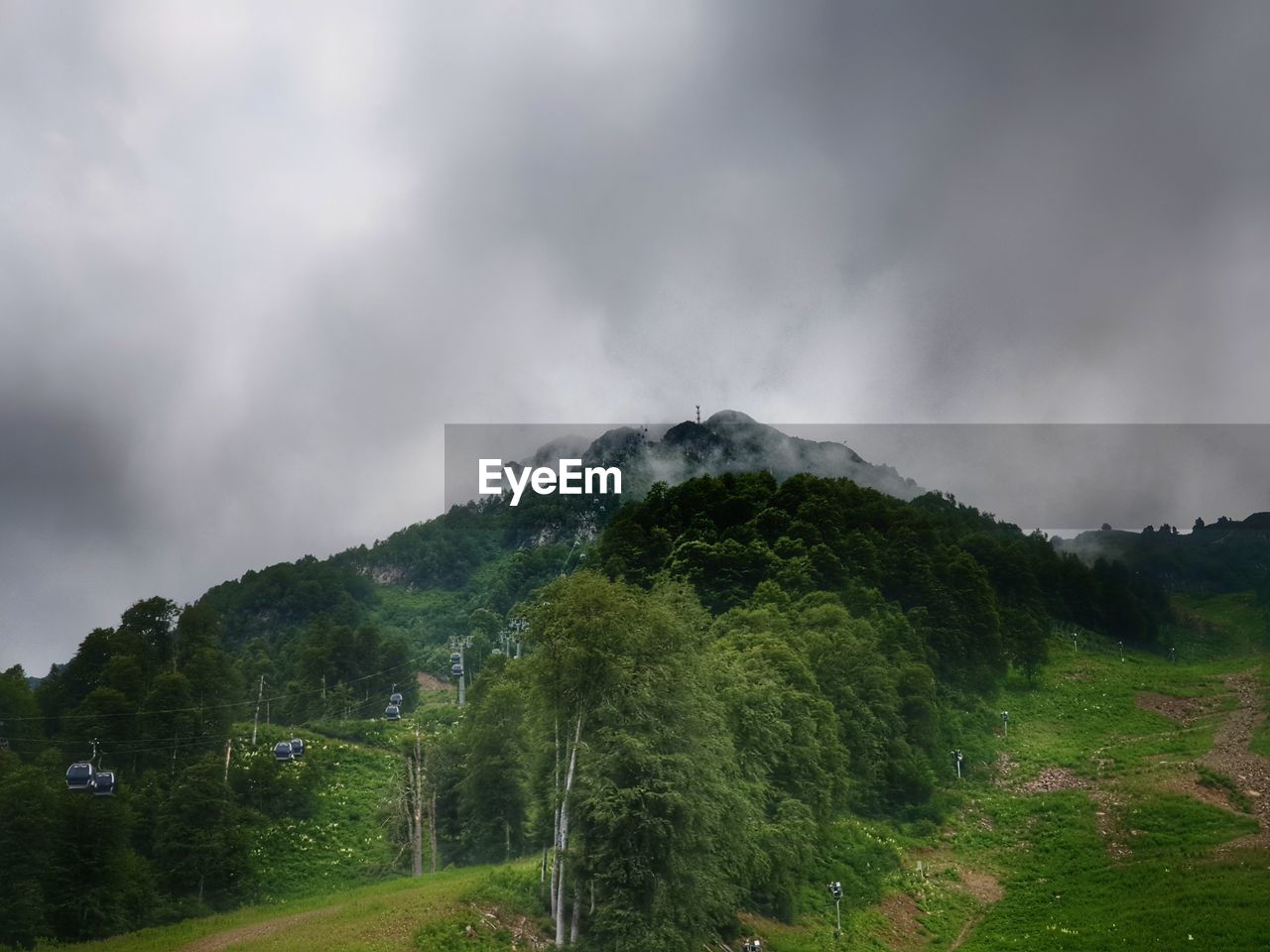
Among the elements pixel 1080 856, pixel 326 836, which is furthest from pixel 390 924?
pixel 326 836

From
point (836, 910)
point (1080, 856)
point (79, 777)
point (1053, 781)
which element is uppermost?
point (79, 777)

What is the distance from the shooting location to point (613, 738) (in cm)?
3900

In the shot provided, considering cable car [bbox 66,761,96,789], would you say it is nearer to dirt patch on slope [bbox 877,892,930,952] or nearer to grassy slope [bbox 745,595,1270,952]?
grassy slope [bbox 745,595,1270,952]

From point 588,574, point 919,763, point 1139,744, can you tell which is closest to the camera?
point 588,574

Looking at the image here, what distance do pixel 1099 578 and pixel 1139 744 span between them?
81176 mm

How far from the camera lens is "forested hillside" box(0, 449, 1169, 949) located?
3972 centimetres

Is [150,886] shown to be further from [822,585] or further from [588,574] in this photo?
[822,585]

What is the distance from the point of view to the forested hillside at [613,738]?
39.7 meters

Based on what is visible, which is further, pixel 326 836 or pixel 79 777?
pixel 326 836

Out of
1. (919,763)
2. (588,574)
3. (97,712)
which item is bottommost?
(919,763)

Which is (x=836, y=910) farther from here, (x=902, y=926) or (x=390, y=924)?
(x=390, y=924)

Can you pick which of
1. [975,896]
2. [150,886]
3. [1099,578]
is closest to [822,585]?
[975,896]

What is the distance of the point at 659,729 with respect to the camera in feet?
131

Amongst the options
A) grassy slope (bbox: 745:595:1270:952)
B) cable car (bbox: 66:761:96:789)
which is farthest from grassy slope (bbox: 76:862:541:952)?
cable car (bbox: 66:761:96:789)
